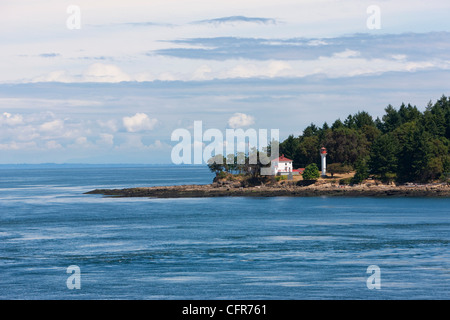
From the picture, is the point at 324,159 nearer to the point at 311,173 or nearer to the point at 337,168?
the point at 337,168

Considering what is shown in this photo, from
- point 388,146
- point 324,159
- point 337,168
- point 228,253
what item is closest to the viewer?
point 228,253

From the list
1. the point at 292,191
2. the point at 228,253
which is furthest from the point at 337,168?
the point at 228,253

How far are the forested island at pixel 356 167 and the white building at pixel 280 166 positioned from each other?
2.37m

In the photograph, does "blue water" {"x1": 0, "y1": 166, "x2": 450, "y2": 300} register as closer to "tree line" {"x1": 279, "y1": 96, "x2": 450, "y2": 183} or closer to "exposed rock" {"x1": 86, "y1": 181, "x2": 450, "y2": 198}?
"exposed rock" {"x1": 86, "y1": 181, "x2": 450, "y2": 198}

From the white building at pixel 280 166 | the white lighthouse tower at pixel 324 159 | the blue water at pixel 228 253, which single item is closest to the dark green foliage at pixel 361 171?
the white lighthouse tower at pixel 324 159

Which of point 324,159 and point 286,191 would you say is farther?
point 324,159

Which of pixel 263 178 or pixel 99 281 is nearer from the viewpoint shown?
pixel 99 281

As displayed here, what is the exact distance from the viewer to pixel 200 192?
A: 133125mm

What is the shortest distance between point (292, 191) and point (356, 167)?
1421cm

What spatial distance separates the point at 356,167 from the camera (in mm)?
128000
